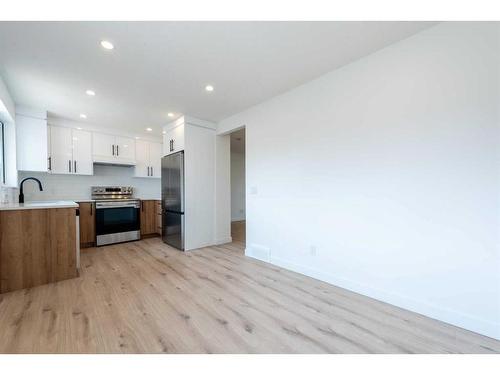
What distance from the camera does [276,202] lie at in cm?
312

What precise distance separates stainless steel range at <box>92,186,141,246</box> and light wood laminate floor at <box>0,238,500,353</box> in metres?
1.56

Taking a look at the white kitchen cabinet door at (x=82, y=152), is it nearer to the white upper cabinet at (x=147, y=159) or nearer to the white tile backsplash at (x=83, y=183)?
the white tile backsplash at (x=83, y=183)

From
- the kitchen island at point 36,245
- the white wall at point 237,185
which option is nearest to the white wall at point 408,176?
the kitchen island at point 36,245

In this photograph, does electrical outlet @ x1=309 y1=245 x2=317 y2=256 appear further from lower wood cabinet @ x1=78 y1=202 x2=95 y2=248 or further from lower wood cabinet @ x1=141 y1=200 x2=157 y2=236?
lower wood cabinet @ x1=78 y1=202 x2=95 y2=248

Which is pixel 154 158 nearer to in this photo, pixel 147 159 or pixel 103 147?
pixel 147 159

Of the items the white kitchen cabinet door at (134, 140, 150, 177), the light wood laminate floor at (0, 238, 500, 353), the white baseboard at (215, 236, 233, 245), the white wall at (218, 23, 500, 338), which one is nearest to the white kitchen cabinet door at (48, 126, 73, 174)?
the white kitchen cabinet door at (134, 140, 150, 177)

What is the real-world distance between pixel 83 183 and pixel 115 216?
1117 millimetres

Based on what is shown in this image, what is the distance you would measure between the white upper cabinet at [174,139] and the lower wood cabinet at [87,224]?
179 centimetres

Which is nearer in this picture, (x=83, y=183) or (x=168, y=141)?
(x=168, y=141)

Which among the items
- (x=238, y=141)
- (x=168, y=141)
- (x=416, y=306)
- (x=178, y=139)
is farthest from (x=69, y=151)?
(x=416, y=306)

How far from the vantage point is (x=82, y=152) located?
4.20 meters
